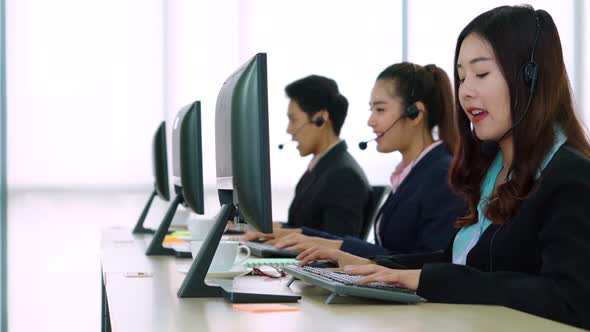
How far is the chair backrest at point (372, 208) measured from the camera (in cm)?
307

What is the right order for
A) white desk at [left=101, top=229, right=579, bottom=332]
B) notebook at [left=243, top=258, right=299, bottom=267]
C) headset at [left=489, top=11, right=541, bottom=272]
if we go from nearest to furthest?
1. white desk at [left=101, top=229, right=579, bottom=332]
2. headset at [left=489, top=11, right=541, bottom=272]
3. notebook at [left=243, top=258, right=299, bottom=267]

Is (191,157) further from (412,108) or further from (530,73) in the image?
(530,73)

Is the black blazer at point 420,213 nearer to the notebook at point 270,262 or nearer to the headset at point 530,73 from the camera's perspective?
the notebook at point 270,262

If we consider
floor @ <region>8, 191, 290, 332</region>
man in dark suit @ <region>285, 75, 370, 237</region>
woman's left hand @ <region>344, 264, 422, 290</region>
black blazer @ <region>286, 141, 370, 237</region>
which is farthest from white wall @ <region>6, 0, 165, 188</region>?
woman's left hand @ <region>344, 264, 422, 290</region>

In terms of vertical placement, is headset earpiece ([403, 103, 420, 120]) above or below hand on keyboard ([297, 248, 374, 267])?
above

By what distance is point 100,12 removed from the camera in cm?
413

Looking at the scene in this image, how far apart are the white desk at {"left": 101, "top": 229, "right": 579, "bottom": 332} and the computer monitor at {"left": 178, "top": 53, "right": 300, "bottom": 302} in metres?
0.04

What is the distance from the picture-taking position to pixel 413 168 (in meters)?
2.46

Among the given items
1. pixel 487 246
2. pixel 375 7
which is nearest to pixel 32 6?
pixel 375 7

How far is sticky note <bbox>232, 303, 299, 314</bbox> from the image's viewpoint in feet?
4.22

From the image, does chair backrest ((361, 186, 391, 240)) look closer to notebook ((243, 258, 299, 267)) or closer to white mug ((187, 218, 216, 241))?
white mug ((187, 218, 216, 241))

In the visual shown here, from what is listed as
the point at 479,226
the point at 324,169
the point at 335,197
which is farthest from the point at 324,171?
the point at 479,226

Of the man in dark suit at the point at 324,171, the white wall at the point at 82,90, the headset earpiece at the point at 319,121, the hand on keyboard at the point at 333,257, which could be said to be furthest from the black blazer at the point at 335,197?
the white wall at the point at 82,90

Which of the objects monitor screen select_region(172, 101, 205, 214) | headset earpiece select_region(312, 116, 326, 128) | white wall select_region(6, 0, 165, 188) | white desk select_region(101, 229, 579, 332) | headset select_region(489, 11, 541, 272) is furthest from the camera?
white wall select_region(6, 0, 165, 188)
